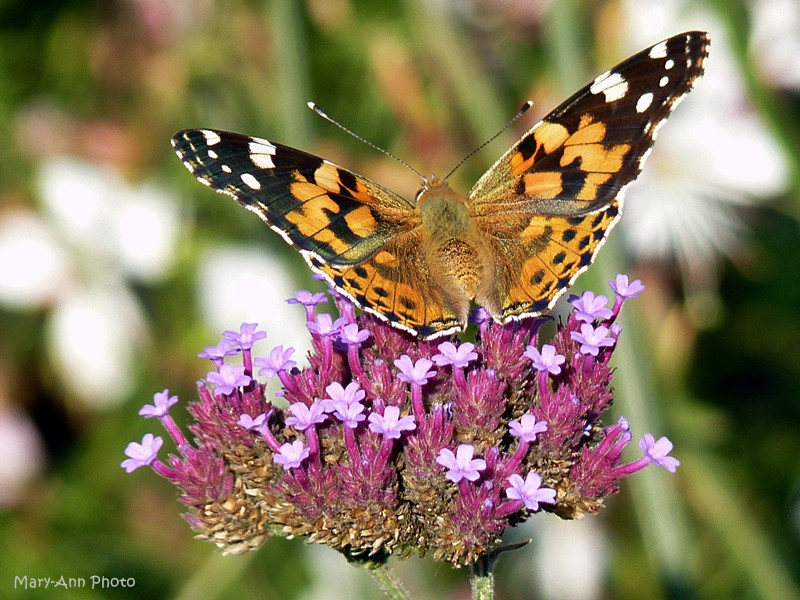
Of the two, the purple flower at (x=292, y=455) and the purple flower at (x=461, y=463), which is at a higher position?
the purple flower at (x=292, y=455)

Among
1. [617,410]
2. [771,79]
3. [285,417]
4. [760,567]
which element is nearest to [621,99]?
[285,417]

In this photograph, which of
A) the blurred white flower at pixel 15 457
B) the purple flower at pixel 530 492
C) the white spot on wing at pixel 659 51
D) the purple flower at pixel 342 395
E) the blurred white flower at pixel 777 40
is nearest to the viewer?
the purple flower at pixel 530 492

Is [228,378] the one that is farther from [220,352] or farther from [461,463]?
[461,463]

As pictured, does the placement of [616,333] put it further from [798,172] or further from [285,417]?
[798,172]

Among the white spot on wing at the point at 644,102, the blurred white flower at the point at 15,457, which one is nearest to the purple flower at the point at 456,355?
the white spot on wing at the point at 644,102

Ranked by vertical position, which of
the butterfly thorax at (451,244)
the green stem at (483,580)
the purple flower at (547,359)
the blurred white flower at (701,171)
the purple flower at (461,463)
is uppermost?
the blurred white flower at (701,171)

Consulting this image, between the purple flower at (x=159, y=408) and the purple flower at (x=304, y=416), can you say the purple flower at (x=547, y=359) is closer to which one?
the purple flower at (x=304, y=416)

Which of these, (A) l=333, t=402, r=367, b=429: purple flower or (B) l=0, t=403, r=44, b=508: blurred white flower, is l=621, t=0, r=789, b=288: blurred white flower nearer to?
(A) l=333, t=402, r=367, b=429: purple flower
